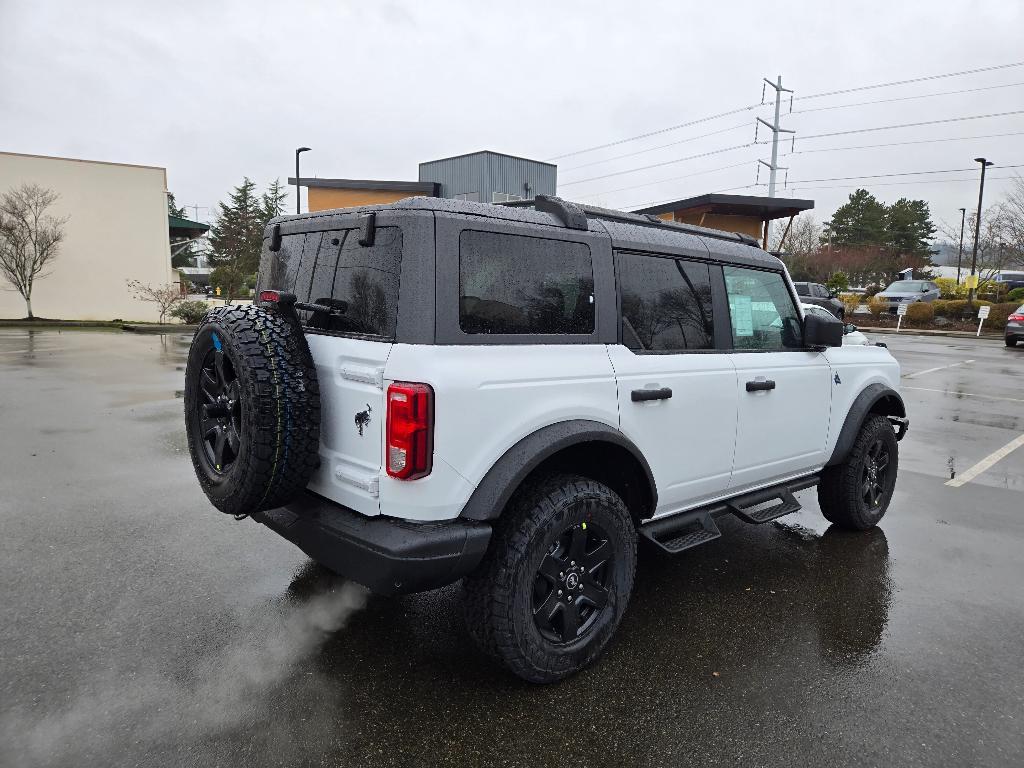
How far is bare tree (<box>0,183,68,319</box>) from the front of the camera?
24.4 m

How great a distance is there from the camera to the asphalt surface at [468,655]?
240 cm

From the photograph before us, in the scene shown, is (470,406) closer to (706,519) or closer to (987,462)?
(706,519)

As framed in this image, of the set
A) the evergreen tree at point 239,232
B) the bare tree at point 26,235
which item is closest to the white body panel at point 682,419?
the bare tree at point 26,235

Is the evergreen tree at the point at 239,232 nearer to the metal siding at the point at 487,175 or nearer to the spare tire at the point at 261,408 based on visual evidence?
the metal siding at the point at 487,175

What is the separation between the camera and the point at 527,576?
260 centimetres

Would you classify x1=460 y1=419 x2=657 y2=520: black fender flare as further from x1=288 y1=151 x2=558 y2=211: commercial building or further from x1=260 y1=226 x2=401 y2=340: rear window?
x1=288 y1=151 x2=558 y2=211: commercial building

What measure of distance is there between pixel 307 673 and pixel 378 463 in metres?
1.04

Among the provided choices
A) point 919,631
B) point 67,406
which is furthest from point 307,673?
point 67,406

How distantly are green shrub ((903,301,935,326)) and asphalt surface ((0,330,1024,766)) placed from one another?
27.8 metres

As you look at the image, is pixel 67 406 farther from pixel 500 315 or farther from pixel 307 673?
pixel 500 315

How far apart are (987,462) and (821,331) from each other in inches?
170

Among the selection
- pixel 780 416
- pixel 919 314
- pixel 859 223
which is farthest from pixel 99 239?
pixel 859 223

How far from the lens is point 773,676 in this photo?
9.43ft

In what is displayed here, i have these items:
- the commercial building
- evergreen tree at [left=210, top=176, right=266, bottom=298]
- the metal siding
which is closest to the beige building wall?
the commercial building
